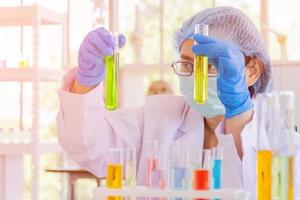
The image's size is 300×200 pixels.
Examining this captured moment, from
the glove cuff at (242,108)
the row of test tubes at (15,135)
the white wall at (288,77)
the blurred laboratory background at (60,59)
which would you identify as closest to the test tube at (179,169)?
the glove cuff at (242,108)

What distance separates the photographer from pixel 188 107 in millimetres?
1550

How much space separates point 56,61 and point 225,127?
9.20ft

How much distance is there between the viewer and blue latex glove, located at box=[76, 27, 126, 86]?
118 cm

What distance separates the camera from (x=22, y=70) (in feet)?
9.41

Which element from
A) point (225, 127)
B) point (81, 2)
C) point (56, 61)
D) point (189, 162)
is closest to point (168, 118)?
point (225, 127)

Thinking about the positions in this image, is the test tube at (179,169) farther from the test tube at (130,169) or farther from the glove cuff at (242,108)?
the glove cuff at (242,108)

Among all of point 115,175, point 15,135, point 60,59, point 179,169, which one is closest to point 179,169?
point 179,169

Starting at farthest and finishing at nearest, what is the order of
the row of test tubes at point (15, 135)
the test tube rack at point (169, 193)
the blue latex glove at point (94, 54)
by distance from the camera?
the row of test tubes at point (15, 135), the blue latex glove at point (94, 54), the test tube rack at point (169, 193)

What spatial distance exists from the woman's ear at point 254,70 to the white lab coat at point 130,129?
6.5 inches

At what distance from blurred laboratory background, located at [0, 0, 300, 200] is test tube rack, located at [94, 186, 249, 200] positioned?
1888 millimetres

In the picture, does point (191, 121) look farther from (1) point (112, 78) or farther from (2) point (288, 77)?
(2) point (288, 77)

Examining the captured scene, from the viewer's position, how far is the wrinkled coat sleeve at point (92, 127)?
4.37ft

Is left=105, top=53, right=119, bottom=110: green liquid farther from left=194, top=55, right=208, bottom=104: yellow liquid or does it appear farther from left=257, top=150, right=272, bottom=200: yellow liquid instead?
left=257, top=150, right=272, bottom=200: yellow liquid

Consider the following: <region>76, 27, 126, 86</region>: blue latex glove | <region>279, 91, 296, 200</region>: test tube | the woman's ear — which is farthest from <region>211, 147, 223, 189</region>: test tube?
the woman's ear
